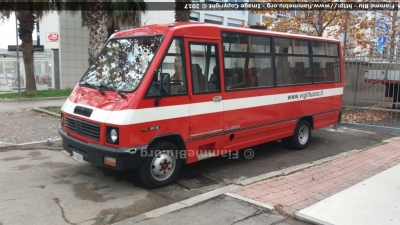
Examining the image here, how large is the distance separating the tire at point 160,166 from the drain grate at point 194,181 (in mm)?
240

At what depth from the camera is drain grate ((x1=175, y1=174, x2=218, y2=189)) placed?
19.1ft

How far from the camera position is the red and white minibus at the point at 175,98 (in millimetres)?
5169

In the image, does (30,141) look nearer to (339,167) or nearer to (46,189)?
(46,189)

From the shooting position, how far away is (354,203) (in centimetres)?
489

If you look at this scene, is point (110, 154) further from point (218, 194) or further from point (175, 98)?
point (218, 194)

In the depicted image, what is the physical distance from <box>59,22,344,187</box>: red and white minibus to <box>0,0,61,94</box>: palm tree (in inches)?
532

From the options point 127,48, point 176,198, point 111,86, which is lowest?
point 176,198

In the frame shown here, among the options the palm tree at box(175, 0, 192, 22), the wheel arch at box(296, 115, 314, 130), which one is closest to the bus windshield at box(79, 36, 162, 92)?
the wheel arch at box(296, 115, 314, 130)

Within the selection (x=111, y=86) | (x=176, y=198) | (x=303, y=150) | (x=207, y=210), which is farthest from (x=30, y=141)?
(x=303, y=150)

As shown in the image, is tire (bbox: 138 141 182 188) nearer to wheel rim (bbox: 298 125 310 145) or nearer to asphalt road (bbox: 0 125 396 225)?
asphalt road (bbox: 0 125 396 225)

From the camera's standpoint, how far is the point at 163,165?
18.3ft

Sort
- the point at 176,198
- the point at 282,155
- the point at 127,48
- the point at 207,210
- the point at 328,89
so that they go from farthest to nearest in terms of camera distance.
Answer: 1. the point at 328,89
2. the point at 282,155
3. the point at 127,48
4. the point at 176,198
5. the point at 207,210

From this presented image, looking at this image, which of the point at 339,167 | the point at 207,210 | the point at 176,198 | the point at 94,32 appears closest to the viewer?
the point at 207,210

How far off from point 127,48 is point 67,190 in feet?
8.18
